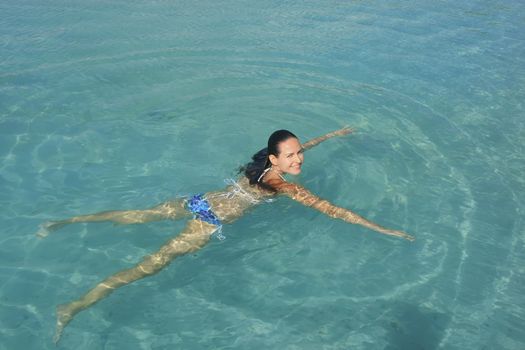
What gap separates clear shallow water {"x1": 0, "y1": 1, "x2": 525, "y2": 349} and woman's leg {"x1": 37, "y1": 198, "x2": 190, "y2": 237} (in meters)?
0.15

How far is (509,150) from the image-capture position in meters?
7.56

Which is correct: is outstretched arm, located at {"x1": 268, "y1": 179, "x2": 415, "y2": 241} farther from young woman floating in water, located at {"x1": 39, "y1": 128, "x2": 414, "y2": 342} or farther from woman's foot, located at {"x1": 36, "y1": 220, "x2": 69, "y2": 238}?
woman's foot, located at {"x1": 36, "y1": 220, "x2": 69, "y2": 238}

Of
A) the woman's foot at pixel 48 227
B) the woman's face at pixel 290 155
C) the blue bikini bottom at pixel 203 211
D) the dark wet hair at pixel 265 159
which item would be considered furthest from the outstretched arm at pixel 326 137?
the woman's foot at pixel 48 227

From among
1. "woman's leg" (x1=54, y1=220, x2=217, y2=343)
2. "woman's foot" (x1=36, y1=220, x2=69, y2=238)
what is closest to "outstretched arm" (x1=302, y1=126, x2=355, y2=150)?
"woman's leg" (x1=54, y1=220, x2=217, y2=343)

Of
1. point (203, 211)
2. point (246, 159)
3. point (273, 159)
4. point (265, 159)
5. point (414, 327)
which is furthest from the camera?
point (246, 159)

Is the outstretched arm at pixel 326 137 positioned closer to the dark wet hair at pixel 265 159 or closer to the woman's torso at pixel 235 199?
the dark wet hair at pixel 265 159

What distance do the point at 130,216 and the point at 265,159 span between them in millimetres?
1611

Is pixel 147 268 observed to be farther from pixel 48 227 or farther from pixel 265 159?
pixel 265 159

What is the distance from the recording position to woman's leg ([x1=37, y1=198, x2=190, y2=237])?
5.54 meters

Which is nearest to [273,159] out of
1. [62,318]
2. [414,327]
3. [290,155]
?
[290,155]

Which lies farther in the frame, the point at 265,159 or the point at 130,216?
the point at 265,159

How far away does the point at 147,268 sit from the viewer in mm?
4801

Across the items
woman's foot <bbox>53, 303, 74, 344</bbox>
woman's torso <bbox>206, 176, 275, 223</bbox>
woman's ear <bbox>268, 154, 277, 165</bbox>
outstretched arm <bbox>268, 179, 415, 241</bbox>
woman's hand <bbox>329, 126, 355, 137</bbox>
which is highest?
woman's ear <bbox>268, 154, 277, 165</bbox>

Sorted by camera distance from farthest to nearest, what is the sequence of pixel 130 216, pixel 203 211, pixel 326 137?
pixel 326 137 < pixel 130 216 < pixel 203 211
